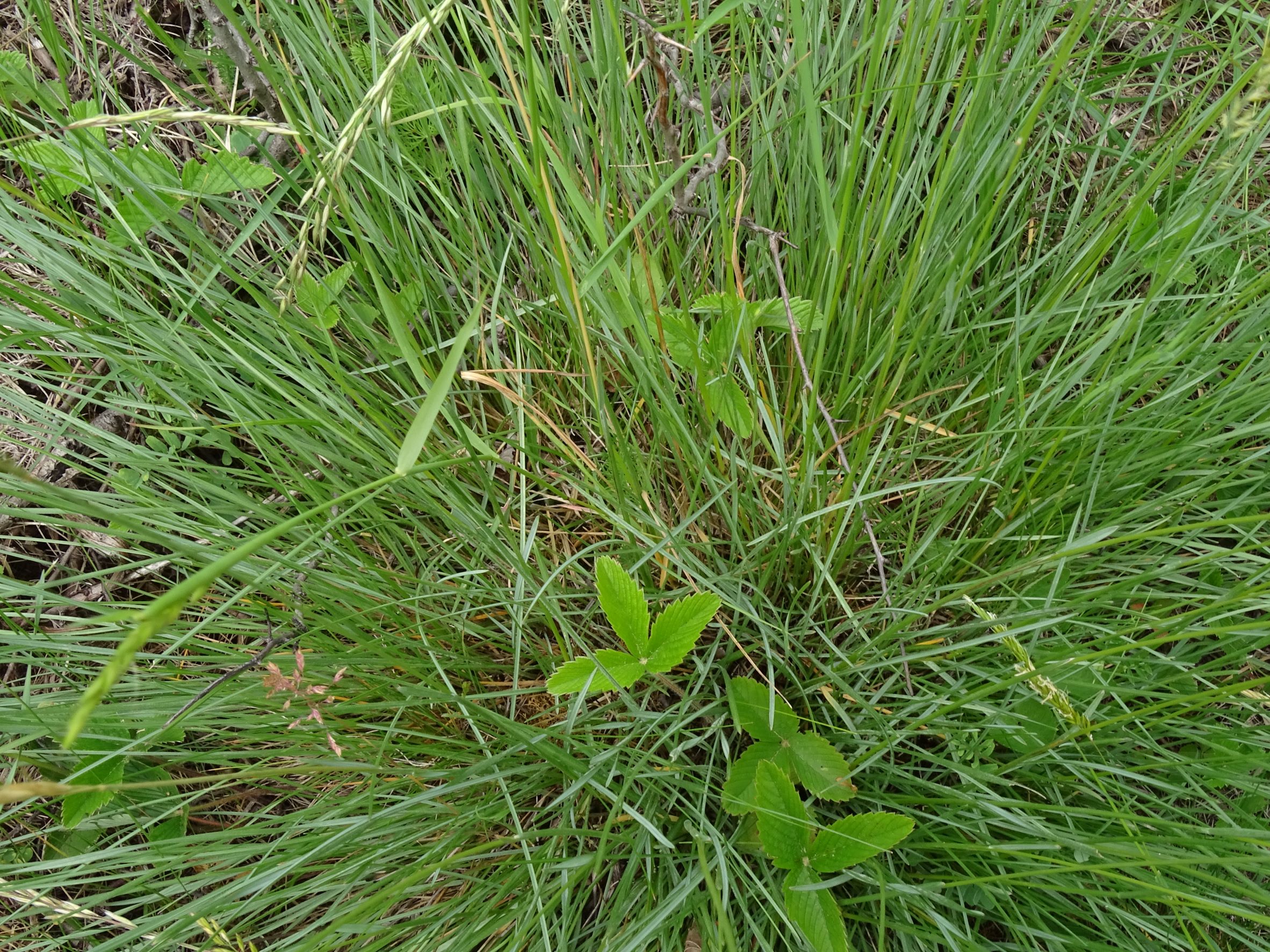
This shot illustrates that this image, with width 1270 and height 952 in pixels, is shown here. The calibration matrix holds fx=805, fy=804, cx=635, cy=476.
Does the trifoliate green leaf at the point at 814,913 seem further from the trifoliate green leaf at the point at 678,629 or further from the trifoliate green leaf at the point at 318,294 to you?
the trifoliate green leaf at the point at 318,294

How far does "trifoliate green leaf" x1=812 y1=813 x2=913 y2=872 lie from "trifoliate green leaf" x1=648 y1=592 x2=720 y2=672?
26 cm

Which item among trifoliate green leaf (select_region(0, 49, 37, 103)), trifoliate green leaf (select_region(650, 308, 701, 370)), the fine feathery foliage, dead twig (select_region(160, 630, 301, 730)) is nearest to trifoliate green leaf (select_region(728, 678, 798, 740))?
the fine feathery foliage

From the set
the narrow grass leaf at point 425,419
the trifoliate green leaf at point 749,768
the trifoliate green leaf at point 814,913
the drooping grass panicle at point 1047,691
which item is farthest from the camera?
the trifoliate green leaf at point 749,768

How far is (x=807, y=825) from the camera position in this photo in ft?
3.03

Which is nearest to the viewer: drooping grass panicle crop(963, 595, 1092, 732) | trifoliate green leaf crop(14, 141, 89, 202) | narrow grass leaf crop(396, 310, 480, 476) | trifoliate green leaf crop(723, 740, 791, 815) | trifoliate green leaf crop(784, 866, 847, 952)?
narrow grass leaf crop(396, 310, 480, 476)

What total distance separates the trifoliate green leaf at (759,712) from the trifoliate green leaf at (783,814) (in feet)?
0.31

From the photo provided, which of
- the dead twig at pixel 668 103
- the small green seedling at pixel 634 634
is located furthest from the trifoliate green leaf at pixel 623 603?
the dead twig at pixel 668 103

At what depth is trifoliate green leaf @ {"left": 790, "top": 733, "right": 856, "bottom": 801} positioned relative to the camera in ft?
3.37

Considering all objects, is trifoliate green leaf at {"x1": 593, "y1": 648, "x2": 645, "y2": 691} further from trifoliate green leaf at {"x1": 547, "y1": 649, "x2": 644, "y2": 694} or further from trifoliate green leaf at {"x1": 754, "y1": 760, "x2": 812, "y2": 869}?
trifoliate green leaf at {"x1": 754, "y1": 760, "x2": 812, "y2": 869}

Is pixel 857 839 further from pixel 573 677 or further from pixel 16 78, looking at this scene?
pixel 16 78

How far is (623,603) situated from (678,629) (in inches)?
3.0

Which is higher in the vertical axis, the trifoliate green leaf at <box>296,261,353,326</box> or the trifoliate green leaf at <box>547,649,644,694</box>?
the trifoliate green leaf at <box>296,261,353,326</box>

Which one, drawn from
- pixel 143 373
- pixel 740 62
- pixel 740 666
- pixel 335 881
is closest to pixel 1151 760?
pixel 740 666

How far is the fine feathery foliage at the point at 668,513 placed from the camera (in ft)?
3.26
